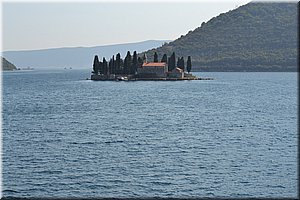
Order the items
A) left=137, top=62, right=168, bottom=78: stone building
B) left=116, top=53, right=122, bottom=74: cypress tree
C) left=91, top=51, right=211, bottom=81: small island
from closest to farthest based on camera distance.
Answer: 1. left=116, top=53, right=122, bottom=74: cypress tree
2. left=91, top=51, right=211, bottom=81: small island
3. left=137, top=62, right=168, bottom=78: stone building

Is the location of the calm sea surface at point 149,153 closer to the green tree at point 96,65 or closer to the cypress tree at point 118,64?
the cypress tree at point 118,64

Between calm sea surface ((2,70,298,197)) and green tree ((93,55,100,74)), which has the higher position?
green tree ((93,55,100,74))

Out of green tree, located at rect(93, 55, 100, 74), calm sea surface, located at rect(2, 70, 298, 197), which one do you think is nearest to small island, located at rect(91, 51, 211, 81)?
green tree, located at rect(93, 55, 100, 74)

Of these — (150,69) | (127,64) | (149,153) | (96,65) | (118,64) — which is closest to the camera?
(149,153)

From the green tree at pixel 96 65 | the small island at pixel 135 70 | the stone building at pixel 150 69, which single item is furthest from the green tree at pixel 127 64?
the green tree at pixel 96 65

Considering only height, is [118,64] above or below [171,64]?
below

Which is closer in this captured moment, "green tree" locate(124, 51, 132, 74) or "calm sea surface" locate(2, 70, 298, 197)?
"calm sea surface" locate(2, 70, 298, 197)

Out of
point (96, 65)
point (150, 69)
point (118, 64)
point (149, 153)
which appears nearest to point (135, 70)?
point (150, 69)

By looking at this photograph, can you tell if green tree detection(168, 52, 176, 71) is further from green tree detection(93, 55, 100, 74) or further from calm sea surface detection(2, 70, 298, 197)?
calm sea surface detection(2, 70, 298, 197)

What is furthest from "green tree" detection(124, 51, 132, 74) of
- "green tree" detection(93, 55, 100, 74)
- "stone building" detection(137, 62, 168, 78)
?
"green tree" detection(93, 55, 100, 74)

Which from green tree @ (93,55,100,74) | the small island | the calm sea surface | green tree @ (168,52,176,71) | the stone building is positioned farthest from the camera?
the stone building

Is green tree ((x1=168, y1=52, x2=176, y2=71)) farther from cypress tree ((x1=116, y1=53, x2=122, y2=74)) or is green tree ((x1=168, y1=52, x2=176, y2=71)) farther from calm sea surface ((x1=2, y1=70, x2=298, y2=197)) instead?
calm sea surface ((x1=2, y1=70, x2=298, y2=197))

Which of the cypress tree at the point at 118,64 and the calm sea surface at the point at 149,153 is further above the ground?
the cypress tree at the point at 118,64

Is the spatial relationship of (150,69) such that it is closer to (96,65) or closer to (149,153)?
(96,65)
